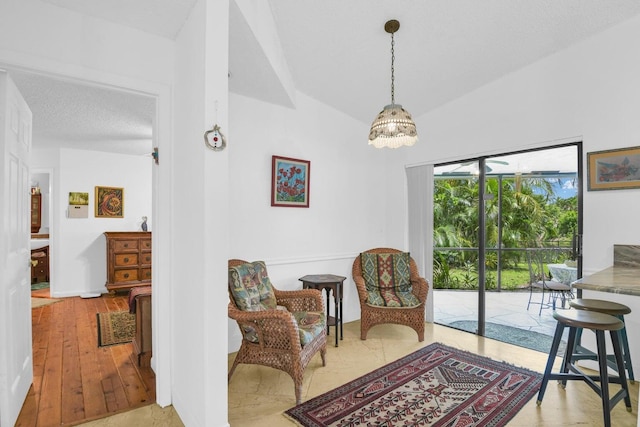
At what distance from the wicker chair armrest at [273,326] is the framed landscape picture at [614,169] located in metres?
2.77

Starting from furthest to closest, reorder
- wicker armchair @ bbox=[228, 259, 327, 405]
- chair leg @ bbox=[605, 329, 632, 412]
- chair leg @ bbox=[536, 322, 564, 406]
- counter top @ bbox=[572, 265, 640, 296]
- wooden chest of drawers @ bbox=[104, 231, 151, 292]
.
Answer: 1. wooden chest of drawers @ bbox=[104, 231, 151, 292]
2. wicker armchair @ bbox=[228, 259, 327, 405]
3. chair leg @ bbox=[536, 322, 564, 406]
4. chair leg @ bbox=[605, 329, 632, 412]
5. counter top @ bbox=[572, 265, 640, 296]

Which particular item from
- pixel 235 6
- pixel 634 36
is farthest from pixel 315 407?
pixel 634 36

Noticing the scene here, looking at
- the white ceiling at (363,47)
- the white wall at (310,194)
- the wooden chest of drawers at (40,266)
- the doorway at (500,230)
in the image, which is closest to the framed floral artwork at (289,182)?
the white wall at (310,194)

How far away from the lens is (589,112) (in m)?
2.89

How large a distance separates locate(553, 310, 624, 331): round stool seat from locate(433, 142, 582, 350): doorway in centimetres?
115

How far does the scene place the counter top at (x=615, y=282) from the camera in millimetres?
1773

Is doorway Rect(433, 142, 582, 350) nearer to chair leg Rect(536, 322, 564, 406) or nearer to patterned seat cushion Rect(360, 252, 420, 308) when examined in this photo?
patterned seat cushion Rect(360, 252, 420, 308)

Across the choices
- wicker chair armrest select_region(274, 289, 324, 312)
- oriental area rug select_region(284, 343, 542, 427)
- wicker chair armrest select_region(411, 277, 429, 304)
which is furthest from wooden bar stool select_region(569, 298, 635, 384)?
wicker chair armrest select_region(274, 289, 324, 312)

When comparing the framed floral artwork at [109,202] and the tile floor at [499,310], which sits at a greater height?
the framed floral artwork at [109,202]

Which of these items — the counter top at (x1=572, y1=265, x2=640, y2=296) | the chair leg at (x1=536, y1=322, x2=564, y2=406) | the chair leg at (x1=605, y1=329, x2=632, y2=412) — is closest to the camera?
the counter top at (x1=572, y1=265, x2=640, y2=296)

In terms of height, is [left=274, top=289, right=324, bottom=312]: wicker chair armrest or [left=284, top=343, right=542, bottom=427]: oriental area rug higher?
[left=274, top=289, right=324, bottom=312]: wicker chair armrest

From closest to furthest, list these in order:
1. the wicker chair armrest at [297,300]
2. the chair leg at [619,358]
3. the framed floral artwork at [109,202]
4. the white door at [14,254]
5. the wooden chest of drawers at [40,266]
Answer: the white door at [14,254], the chair leg at [619,358], the wicker chair armrest at [297,300], the framed floral artwork at [109,202], the wooden chest of drawers at [40,266]

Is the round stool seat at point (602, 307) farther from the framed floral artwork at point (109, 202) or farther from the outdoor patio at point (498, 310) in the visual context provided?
the framed floral artwork at point (109, 202)

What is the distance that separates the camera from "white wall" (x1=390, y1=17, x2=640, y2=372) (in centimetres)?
270
